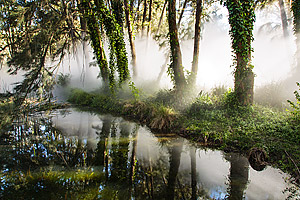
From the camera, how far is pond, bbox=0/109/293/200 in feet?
10.9

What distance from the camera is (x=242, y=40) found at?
271 inches

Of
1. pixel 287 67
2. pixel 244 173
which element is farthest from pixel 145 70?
pixel 244 173

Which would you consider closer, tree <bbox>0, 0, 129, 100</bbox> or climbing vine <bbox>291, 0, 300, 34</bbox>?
tree <bbox>0, 0, 129, 100</bbox>

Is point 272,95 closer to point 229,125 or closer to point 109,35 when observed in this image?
point 229,125

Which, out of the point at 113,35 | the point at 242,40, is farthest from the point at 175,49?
the point at 113,35

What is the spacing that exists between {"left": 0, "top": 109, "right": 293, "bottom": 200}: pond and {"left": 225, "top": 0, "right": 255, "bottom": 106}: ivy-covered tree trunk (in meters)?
3.05

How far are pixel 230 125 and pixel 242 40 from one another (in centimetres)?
324

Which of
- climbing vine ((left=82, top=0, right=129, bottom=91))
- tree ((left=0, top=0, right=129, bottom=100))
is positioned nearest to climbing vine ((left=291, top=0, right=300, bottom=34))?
climbing vine ((left=82, top=0, right=129, bottom=91))

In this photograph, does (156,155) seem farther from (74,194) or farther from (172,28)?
(172,28)

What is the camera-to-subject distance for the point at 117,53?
11359 mm

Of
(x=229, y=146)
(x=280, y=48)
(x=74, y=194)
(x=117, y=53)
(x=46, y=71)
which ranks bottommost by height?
(x=74, y=194)

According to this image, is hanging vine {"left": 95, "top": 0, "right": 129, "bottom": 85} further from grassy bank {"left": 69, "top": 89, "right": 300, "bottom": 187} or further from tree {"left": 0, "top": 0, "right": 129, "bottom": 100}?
tree {"left": 0, "top": 0, "right": 129, "bottom": 100}

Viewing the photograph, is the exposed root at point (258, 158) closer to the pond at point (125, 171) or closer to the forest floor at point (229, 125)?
the forest floor at point (229, 125)

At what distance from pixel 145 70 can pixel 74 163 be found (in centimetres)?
1592
